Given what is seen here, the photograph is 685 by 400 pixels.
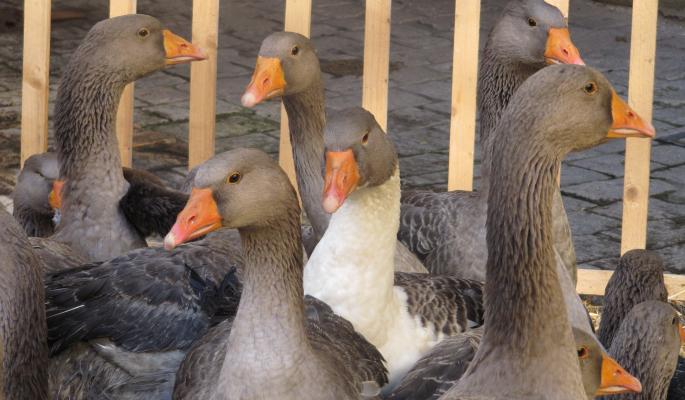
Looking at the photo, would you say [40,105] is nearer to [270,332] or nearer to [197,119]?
[197,119]

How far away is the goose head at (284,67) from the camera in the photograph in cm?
657

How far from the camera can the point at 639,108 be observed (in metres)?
7.11

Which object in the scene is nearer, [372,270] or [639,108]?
[372,270]

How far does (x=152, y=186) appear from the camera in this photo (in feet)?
21.6

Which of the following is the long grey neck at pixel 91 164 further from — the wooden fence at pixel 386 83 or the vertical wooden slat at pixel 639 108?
the vertical wooden slat at pixel 639 108

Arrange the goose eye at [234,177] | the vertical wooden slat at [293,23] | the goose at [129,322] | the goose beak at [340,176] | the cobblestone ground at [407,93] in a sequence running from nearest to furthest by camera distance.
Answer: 1. the goose eye at [234,177]
2. the goose beak at [340,176]
3. the goose at [129,322]
4. the vertical wooden slat at [293,23]
5. the cobblestone ground at [407,93]

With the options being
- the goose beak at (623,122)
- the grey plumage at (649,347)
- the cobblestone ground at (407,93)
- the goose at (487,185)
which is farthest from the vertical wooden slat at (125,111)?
the goose beak at (623,122)

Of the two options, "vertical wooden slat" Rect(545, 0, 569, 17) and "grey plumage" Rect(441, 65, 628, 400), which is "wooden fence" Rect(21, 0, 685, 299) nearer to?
"vertical wooden slat" Rect(545, 0, 569, 17)

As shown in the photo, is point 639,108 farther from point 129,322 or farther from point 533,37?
point 129,322

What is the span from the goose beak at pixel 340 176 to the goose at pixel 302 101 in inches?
42.0

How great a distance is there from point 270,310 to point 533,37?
108 inches

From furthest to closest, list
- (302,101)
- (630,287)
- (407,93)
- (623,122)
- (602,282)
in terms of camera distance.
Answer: (407,93)
(602,282)
(302,101)
(630,287)
(623,122)

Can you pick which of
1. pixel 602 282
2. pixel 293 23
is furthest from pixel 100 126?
pixel 602 282

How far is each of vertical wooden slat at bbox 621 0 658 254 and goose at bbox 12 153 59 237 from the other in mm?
3059
